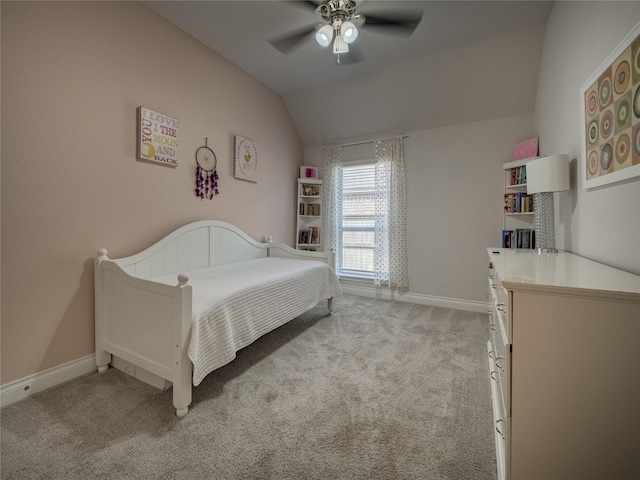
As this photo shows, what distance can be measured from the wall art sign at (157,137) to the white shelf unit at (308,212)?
73.8 inches

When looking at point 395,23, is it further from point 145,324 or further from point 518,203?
point 145,324

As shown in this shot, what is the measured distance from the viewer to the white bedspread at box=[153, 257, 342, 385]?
150 cm

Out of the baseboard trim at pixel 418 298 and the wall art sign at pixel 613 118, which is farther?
the baseboard trim at pixel 418 298

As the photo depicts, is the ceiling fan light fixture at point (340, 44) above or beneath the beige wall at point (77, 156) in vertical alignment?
above

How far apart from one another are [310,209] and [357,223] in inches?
29.2

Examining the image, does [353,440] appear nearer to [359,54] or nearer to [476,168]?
[359,54]

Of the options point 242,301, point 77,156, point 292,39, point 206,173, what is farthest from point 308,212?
point 77,156

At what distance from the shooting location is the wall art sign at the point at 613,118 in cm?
111

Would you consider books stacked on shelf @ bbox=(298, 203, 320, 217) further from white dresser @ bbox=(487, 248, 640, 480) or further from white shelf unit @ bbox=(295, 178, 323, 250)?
white dresser @ bbox=(487, 248, 640, 480)

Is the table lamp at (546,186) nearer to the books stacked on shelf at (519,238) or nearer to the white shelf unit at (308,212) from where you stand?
the books stacked on shelf at (519,238)

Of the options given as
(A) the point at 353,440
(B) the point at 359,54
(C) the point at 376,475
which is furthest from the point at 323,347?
(B) the point at 359,54

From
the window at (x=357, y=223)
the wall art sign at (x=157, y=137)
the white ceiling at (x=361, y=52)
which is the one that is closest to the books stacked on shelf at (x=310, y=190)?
the window at (x=357, y=223)

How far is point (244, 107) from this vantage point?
315 cm

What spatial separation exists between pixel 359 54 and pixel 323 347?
238cm
